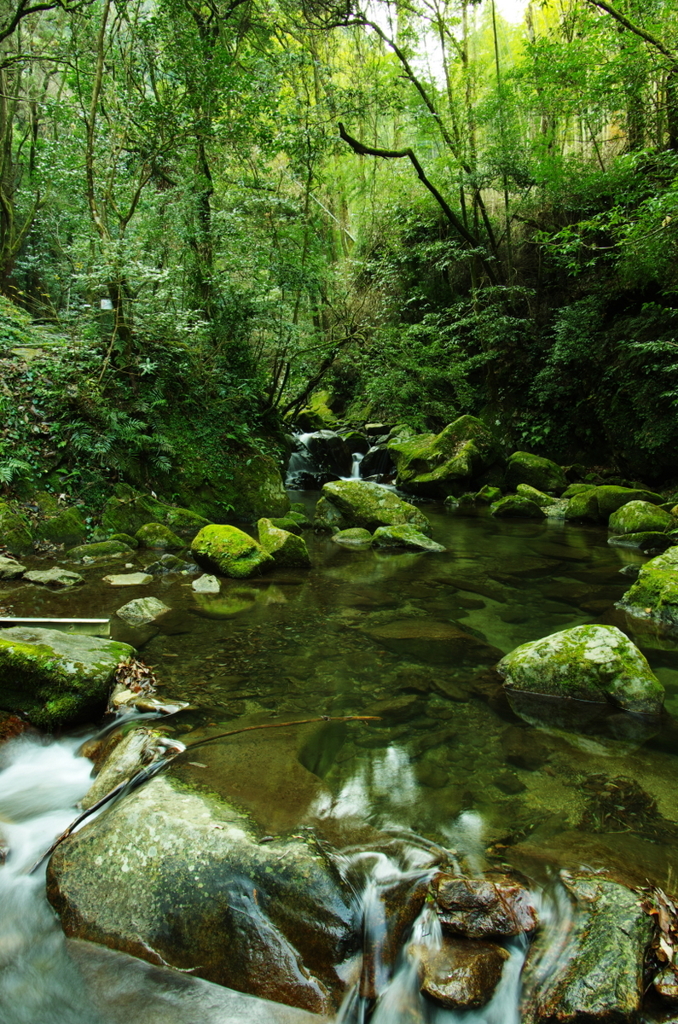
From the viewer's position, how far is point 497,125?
13016 mm

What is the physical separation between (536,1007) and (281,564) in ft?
18.5

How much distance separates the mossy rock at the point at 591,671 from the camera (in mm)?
3547

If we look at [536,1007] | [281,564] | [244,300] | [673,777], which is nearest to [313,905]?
[536,1007]

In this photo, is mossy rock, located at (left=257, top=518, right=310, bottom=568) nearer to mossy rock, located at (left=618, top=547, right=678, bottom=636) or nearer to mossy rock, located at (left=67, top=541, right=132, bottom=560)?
mossy rock, located at (left=67, top=541, right=132, bottom=560)

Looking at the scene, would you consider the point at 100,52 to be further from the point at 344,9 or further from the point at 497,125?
the point at 497,125

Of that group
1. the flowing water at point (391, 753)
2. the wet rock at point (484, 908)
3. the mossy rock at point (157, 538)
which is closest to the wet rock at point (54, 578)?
the flowing water at point (391, 753)

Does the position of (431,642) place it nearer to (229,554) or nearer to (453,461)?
(229,554)

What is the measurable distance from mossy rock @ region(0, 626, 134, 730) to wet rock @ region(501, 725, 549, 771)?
2605mm

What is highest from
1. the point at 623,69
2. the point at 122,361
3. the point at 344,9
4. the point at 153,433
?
the point at 344,9

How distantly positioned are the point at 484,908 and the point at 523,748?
51.6 inches

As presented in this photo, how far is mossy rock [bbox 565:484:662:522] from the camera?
32.9 feet

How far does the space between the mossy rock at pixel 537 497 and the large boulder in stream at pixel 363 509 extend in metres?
3.41

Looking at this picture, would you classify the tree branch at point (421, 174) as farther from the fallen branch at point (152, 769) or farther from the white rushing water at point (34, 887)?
the white rushing water at point (34, 887)

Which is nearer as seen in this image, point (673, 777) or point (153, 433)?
point (673, 777)
